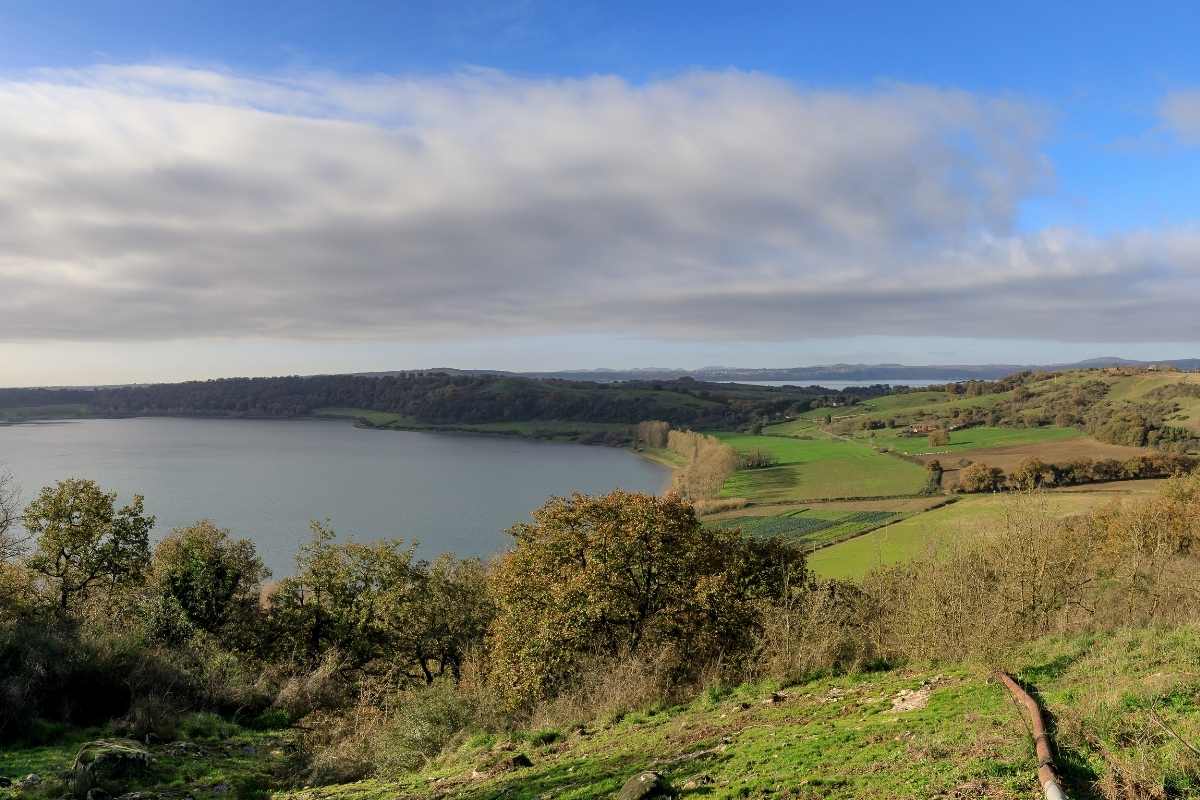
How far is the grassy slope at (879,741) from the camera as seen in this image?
273 inches

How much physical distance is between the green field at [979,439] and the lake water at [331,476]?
35.4 metres

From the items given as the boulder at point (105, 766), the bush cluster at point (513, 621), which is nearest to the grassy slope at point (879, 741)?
the bush cluster at point (513, 621)

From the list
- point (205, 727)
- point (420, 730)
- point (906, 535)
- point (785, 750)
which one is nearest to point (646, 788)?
point (785, 750)

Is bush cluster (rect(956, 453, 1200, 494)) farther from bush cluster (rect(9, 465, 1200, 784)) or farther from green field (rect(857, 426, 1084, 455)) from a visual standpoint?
bush cluster (rect(9, 465, 1200, 784))

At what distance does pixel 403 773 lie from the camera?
13.2 metres

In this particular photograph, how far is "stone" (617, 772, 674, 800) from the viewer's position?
8016mm

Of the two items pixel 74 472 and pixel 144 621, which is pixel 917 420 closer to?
pixel 144 621

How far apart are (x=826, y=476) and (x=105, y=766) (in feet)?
259

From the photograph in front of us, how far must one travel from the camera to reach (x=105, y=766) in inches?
454

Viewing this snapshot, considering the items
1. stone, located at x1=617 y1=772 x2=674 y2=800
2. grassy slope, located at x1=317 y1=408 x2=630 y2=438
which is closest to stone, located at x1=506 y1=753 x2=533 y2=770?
stone, located at x1=617 y1=772 x2=674 y2=800

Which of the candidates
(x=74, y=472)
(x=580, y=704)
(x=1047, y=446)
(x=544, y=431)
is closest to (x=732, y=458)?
(x=1047, y=446)

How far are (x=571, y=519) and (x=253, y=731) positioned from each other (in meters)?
9.95

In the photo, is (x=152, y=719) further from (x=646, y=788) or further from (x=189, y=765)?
(x=646, y=788)

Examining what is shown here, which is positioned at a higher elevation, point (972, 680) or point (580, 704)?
point (972, 680)
